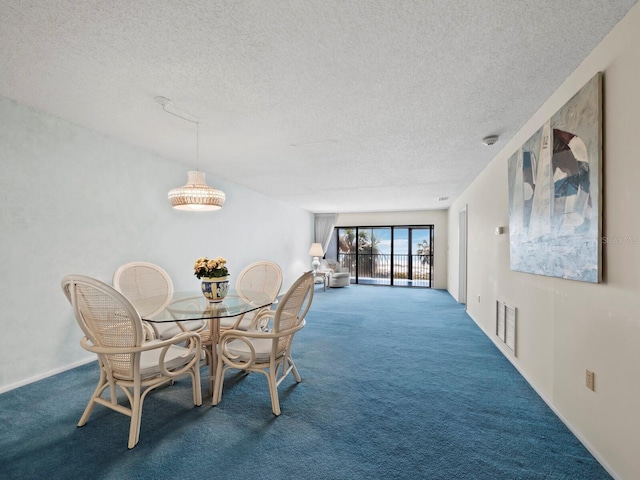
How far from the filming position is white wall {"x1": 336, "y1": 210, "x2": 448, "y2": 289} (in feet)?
27.4

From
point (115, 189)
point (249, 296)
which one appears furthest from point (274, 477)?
point (115, 189)

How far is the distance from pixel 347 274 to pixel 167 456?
693 centimetres

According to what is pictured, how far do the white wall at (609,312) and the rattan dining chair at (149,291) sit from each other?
2.91 m

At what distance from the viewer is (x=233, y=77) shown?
199cm

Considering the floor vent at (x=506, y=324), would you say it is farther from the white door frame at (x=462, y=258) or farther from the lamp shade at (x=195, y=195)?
the lamp shade at (x=195, y=195)

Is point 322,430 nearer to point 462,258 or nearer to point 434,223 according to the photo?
point 462,258

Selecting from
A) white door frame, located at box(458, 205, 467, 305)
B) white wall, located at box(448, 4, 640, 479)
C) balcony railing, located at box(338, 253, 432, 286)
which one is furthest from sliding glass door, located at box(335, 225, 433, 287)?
white wall, located at box(448, 4, 640, 479)

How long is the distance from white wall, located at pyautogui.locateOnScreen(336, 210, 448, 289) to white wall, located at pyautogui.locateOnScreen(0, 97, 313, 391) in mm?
6235

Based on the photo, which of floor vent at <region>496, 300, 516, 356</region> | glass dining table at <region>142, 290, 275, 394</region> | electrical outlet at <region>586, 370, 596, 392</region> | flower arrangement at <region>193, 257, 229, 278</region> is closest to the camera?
electrical outlet at <region>586, 370, 596, 392</region>

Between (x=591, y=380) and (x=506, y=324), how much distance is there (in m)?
1.46

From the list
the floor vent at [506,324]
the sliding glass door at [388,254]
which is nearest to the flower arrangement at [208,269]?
the floor vent at [506,324]

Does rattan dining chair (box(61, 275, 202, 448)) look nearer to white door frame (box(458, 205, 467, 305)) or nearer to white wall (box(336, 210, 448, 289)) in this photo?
white door frame (box(458, 205, 467, 305))

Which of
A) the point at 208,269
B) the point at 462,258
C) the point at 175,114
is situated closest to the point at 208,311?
the point at 208,269

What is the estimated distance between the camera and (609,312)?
1537 mm
